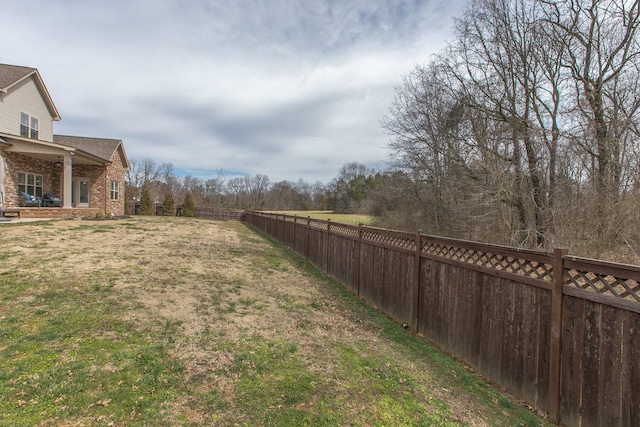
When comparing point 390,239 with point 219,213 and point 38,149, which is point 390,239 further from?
point 219,213

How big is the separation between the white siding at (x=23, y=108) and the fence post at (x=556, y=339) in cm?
1910

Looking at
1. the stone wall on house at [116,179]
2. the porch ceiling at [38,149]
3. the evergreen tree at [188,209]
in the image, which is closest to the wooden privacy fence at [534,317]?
the porch ceiling at [38,149]

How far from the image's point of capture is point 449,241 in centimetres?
410

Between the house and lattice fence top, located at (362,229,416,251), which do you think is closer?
lattice fence top, located at (362,229,416,251)

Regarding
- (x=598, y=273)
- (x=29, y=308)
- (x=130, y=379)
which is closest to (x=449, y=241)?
(x=598, y=273)

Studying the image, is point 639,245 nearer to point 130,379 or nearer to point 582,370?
point 582,370

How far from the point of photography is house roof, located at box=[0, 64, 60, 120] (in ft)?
44.3

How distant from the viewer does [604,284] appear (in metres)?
2.42

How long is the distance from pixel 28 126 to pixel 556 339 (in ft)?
68.7

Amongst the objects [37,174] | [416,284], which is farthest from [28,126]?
[416,284]

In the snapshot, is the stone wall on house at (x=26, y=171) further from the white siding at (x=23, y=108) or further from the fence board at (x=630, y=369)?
the fence board at (x=630, y=369)

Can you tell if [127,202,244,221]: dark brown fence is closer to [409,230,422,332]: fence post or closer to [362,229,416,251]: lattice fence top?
[362,229,416,251]: lattice fence top

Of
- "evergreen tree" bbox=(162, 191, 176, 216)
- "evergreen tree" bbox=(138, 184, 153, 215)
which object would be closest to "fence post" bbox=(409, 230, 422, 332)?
"evergreen tree" bbox=(138, 184, 153, 215)

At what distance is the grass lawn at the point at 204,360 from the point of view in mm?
2389
